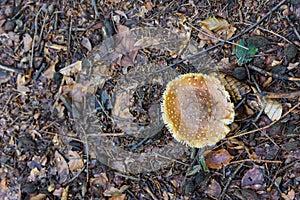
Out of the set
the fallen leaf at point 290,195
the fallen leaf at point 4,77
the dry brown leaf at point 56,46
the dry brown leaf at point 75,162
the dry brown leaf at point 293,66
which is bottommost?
the fallen leaf at point 290,195

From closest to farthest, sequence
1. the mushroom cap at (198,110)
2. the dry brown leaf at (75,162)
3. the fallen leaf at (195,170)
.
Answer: the mushroom cap at (198,110), the fallen leaf at (195,170), the dry brown leaf at (75,162)

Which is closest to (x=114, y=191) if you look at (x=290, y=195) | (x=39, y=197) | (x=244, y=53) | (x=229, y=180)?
(x=39, y=197)

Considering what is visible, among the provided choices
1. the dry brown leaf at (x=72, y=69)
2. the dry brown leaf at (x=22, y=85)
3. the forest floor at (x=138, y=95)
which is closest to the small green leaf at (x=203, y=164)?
the forest floor at (x=138, y=95)

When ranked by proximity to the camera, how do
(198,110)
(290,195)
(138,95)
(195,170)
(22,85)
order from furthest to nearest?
(22,85), (138,95), (195,170), (290,195), (198,110)

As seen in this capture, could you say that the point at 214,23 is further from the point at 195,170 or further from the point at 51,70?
the point at 51,70

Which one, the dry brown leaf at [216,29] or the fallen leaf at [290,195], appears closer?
the fallen leaf at [290,195]

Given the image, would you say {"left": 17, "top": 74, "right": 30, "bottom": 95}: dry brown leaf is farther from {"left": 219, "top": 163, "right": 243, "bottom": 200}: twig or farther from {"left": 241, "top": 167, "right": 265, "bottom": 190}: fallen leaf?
{"left": 241, "top": 167, "right": 265, "bottom": 190}: fallen leaf

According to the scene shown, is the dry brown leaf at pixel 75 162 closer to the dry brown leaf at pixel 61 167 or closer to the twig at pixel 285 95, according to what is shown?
the dry brown leaf at pixel 61 167
